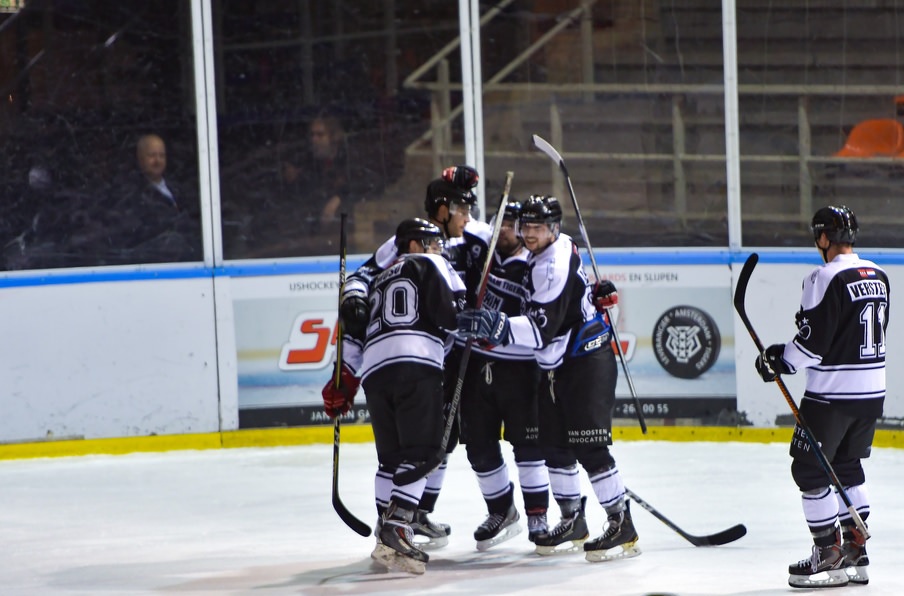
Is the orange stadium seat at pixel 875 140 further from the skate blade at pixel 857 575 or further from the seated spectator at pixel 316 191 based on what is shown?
the skate blade at pixel 857 575

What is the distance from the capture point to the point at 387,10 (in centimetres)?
741

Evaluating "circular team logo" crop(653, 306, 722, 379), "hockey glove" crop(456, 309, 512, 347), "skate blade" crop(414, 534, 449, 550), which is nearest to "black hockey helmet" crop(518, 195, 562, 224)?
"hockey glove" crop(456, 309, 512, 347)

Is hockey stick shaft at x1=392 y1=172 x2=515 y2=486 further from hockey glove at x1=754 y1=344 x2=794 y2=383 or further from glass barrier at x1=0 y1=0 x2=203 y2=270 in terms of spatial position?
glass barrier at x1=0 y1=0 x2=203 y2=270

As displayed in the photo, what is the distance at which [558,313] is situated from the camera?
15.4ft

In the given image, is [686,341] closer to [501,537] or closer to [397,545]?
[501,537]

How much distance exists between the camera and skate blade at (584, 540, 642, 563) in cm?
481

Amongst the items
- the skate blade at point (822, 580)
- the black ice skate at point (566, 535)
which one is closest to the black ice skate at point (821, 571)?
the skate blade at point (822, 580)

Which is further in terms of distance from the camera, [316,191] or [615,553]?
[316,191]

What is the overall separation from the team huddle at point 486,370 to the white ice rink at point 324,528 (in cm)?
16

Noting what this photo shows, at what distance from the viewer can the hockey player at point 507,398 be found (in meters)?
4.95

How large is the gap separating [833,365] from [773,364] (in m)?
0.17

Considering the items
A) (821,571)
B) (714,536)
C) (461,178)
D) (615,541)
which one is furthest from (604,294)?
(821,571)

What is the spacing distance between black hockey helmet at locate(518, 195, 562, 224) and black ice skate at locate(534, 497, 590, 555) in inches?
38.6

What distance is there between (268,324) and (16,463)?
4.27ft
